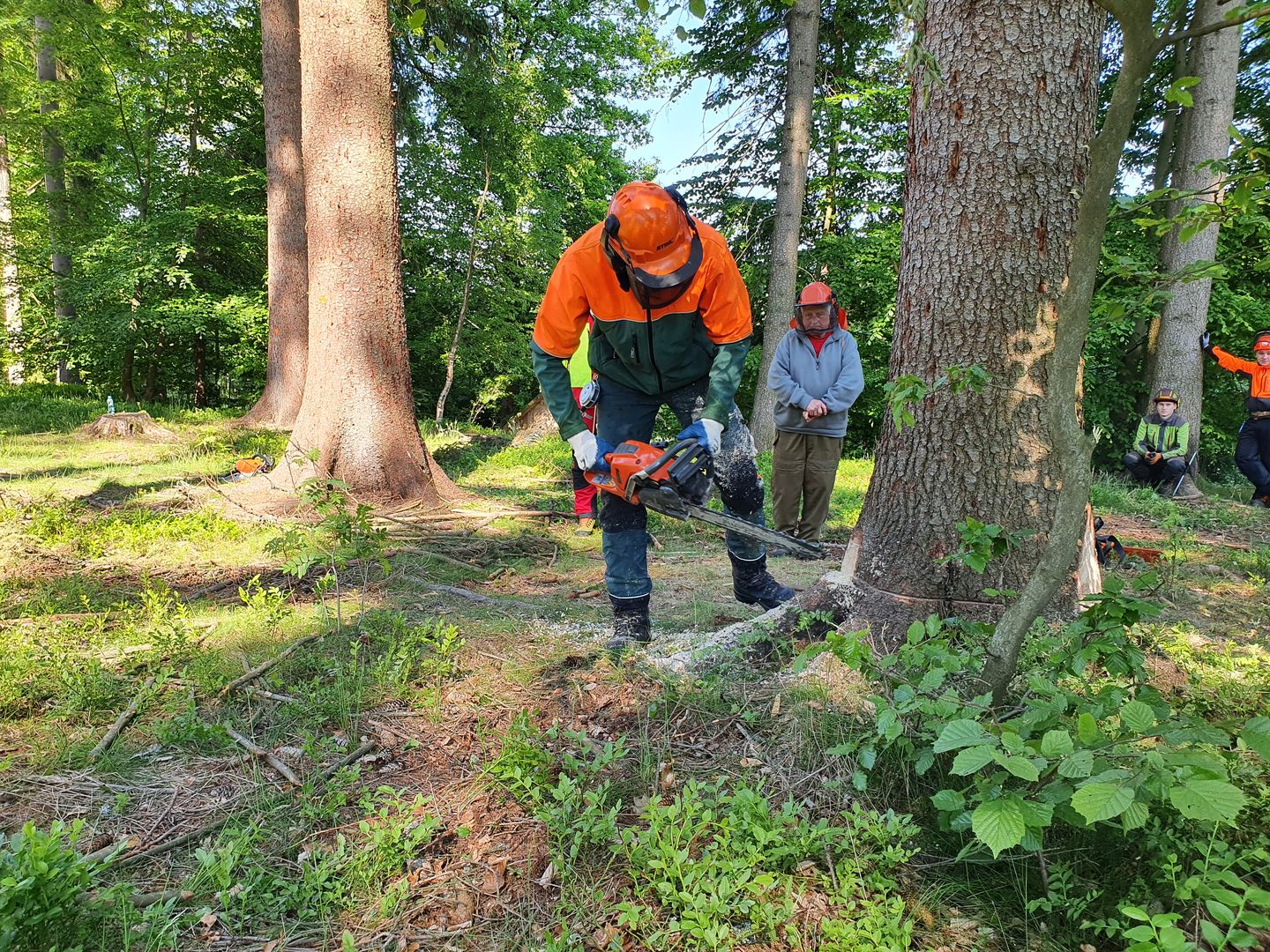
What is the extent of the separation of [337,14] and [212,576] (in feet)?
14.9

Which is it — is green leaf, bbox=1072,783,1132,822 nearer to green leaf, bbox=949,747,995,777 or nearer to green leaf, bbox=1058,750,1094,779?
green leaf, bbox=1058,750,1094,779

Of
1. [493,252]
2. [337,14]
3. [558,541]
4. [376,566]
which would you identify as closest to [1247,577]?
[558,541]

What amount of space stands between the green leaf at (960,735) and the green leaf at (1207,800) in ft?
1.15

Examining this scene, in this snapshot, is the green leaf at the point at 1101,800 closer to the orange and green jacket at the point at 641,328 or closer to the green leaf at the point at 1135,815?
the green leaf at the point at 1135,815

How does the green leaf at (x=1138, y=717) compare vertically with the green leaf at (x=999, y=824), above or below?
above

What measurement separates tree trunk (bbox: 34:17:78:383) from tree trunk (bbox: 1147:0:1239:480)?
646 inches

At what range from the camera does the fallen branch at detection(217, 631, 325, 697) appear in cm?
273

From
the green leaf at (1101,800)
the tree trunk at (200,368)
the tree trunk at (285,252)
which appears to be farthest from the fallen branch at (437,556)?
the tree trunk at (200,368)

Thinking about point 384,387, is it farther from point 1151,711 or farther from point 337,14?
point 1151,711

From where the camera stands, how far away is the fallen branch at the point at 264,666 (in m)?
2.73

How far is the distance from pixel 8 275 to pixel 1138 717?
19341 millimetres

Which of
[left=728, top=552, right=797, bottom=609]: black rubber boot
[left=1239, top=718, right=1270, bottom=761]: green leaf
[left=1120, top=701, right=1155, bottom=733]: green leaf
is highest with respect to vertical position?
[left=1239, top=718, right=1270, bottom=761]: green leaf

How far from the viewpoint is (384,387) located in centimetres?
574

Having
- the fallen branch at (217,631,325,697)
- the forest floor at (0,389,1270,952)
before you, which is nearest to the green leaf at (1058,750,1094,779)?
the forest floor at (0,389,1270,952)
